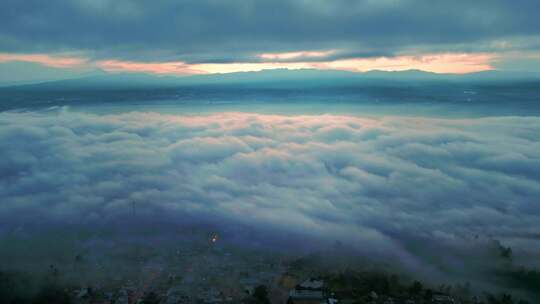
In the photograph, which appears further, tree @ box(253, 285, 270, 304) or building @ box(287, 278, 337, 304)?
tree @ box(253, 285, 270, 304)

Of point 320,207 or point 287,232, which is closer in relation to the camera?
point 287,232

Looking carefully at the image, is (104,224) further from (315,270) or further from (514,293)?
(514,293)

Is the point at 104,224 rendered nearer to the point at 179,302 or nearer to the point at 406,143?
the point at 179,302

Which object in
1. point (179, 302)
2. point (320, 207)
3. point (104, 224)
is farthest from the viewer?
point (320, 207)

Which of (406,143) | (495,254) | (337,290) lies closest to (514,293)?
(495,254)

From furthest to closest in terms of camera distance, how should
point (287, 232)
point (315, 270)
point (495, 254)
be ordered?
point (287, 232)
point (495, 254)
point (315, 270)

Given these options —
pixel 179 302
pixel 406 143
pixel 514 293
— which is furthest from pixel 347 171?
pixel 179 302

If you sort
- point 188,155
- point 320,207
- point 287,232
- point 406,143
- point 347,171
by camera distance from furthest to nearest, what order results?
point 406,143 → point 188,155 → point 347,171 → point 320,207 → point 287,232

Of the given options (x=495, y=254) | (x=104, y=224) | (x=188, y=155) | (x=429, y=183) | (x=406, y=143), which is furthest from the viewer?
(x=406, y=143)

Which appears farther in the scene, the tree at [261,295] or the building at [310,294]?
the tree at [261,295]
